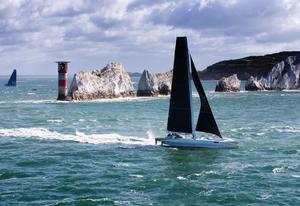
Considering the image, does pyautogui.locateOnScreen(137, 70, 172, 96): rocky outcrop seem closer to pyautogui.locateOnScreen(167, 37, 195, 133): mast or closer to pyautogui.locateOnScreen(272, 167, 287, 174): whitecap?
pyautogui.locateOnScreen(167, 37, 195, 133): mast

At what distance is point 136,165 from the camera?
43.1m

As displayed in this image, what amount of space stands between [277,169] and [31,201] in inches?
Answer: 726

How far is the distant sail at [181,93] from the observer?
49.9 metres

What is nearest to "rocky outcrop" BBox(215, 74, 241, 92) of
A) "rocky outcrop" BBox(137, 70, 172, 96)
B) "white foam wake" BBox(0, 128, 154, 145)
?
"rocky outcrop" BBox(137, 70, 172, 96)

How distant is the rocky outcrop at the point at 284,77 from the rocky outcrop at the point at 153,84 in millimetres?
47070

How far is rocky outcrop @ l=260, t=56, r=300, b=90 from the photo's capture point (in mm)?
182125

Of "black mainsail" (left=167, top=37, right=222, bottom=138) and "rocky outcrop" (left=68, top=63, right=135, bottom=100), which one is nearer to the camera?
"black mainsail" (left=167, top=37, right=222, bottom=138)

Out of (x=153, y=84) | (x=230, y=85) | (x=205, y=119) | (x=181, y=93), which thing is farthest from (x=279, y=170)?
(x=230, y=85)

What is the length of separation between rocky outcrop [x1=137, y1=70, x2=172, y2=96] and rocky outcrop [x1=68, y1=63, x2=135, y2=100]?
5113mm

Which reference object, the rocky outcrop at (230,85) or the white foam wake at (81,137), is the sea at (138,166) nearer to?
the white foam wake at (81,137)

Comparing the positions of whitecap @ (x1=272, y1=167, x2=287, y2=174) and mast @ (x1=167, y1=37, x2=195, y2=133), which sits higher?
mast @ (x1=167, y1=37, x2=195, y2=133)

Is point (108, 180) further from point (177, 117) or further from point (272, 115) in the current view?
point (272, 115)

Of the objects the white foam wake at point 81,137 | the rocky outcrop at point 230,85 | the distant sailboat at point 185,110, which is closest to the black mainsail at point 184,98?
the distant sailboat at point 185,110

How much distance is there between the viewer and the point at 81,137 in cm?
5978
